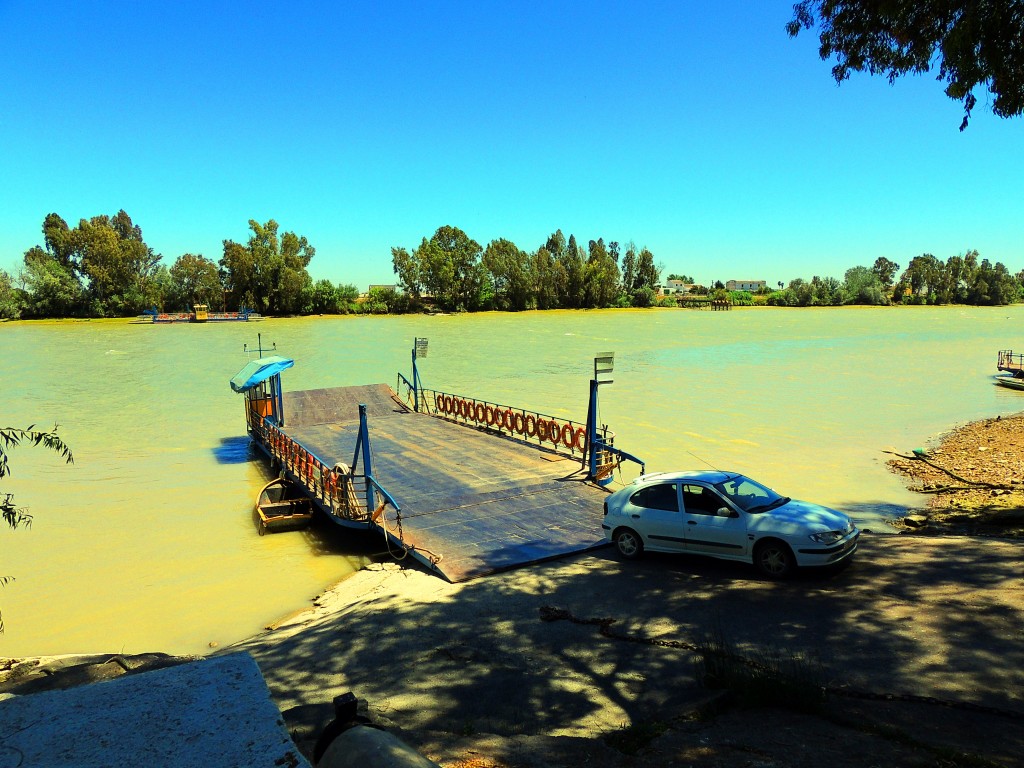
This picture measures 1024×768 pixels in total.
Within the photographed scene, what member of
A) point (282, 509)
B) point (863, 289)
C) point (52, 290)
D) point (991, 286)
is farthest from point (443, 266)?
point (991, 286)

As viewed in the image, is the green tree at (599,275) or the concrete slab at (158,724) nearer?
the concrete slab at (158,724)

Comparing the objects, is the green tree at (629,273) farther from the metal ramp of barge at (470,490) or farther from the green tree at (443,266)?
the metal ramp of barge at (470,490)

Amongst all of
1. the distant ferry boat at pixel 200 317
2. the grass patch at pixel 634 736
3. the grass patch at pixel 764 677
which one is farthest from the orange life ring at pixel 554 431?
the distant ferry boat at pixel 200 317

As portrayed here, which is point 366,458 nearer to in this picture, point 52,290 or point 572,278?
point 52,290

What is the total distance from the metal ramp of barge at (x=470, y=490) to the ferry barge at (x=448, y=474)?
0.03 metres

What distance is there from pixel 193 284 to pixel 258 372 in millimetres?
101462

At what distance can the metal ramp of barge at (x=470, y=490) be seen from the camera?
11750mm

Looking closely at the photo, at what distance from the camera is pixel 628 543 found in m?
11.0

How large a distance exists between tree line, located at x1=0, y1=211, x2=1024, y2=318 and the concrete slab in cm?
11131

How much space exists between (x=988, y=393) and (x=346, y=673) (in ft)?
138

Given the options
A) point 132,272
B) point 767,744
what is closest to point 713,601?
point 767,744

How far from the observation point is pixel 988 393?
3822cm

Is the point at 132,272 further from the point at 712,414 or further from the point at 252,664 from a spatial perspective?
the point at 252,664

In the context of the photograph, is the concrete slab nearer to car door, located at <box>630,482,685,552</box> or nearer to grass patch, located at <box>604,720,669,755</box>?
grass patch, located at <box>604,720,669,755</box>
